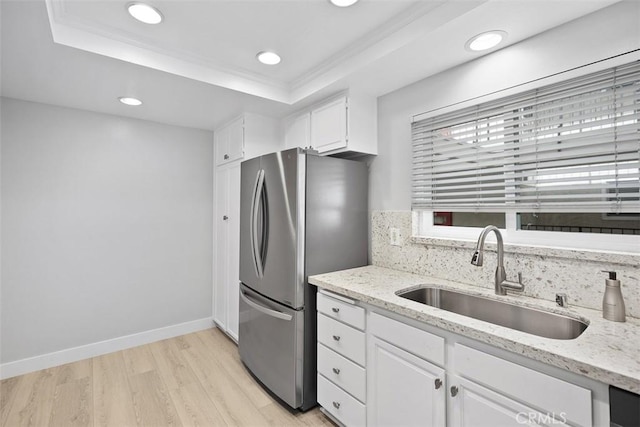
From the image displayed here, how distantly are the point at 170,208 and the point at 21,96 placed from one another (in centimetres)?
141

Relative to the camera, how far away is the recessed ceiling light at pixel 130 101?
2.46 metres

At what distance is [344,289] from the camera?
5.60 ft

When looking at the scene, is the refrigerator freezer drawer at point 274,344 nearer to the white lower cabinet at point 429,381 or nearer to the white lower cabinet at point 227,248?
the white lower cabinet at point 429,381

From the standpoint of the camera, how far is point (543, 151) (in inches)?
61.1

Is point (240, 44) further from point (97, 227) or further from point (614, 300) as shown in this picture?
point (614, 300)

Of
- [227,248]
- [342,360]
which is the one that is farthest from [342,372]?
[227,248]

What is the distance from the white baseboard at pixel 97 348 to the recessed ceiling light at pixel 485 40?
3.42 meters

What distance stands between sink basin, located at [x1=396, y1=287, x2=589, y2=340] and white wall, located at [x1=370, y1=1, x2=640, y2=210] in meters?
0.66

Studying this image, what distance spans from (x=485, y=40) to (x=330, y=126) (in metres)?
1.12

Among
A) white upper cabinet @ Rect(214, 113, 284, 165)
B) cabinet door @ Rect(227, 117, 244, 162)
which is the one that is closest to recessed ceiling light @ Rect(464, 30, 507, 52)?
white upper cabinet @ Rect(214, 113, 284, 165)

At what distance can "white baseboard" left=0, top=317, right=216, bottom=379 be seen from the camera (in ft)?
8.04

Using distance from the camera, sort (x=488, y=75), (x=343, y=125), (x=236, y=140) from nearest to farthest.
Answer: (x=488, y=75) < (x=343, y=125) < (x=236, y=140)

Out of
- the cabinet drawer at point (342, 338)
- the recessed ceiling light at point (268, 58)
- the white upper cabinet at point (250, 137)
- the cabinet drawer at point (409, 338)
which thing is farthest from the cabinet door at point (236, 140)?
the cabinet drawer at point (409, 338)

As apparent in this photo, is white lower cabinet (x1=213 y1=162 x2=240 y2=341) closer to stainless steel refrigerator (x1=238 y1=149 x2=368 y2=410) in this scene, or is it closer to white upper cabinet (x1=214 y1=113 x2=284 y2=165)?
white upper cabinet (x1=214 y1=113 x2=284 y2=165)
